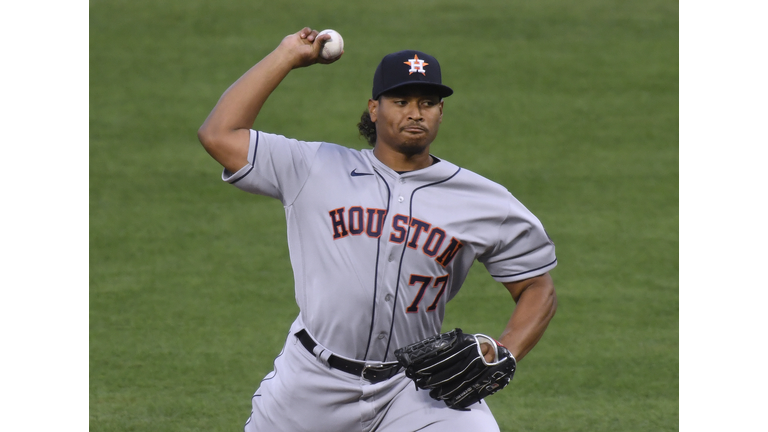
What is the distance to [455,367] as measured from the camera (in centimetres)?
315

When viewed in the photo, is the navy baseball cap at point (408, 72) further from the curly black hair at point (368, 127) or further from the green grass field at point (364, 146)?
the green grass field at point (364, 146)

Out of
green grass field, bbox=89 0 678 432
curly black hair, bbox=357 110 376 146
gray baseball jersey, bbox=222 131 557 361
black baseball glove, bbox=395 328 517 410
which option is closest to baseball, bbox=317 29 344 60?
gray baseball jersey, bbox=222 131 557 361

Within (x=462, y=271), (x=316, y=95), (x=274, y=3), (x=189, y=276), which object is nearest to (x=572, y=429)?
(x=462, y=271)

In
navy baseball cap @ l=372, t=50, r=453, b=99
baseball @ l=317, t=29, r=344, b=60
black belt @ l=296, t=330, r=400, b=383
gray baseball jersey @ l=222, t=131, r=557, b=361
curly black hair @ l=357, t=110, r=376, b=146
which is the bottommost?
black belt @ l=296, t=330, r=400, b=383

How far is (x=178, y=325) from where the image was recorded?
270 inches

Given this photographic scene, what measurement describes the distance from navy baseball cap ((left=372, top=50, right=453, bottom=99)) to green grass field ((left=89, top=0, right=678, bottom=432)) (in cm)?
277

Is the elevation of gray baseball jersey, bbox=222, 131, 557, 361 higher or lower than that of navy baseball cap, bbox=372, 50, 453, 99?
lower

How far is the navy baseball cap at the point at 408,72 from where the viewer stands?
3275 mm

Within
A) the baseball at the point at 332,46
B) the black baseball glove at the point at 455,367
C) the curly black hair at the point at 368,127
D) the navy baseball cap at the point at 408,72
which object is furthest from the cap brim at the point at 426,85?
the black baseball glove at the point at 455,367

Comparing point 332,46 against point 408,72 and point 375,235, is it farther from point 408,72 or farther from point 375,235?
point 375,235

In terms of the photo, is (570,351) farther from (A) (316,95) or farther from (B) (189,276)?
(A) (316,95)

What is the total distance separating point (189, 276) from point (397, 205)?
15.1 ft

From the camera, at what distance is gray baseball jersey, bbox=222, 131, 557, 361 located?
10.7ft

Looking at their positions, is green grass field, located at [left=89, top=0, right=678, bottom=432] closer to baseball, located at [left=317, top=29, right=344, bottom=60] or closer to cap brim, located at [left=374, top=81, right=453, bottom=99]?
cap brim, located at [left=374, top=81, right=453, bottom=99]
